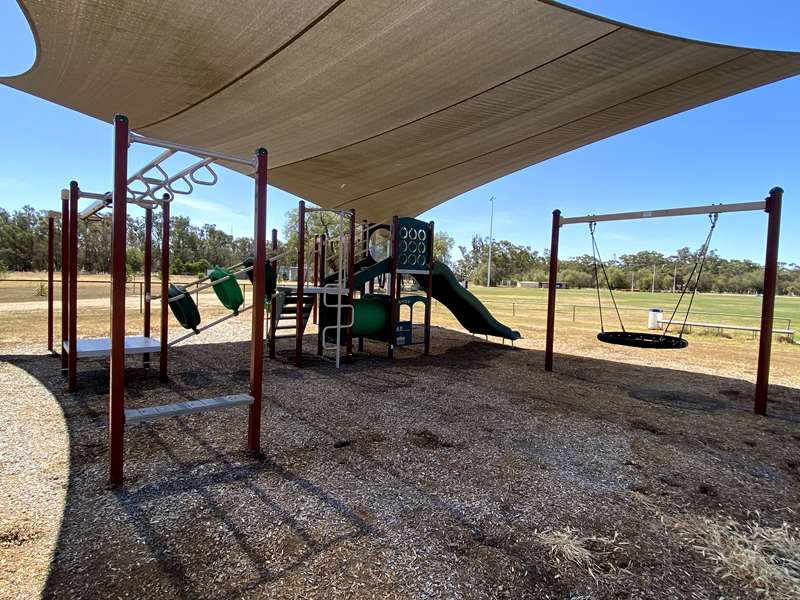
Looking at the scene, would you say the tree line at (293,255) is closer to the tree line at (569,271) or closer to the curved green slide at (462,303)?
the tree line at (569,271)

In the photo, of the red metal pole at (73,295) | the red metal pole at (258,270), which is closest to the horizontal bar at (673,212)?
the red metal pole at (258,270)

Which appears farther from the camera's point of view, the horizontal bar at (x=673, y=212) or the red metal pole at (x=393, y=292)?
the red metal pole at (x=393, y=292)

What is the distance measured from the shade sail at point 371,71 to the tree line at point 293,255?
22.2 meters

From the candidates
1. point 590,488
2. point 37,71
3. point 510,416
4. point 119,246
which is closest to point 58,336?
point 37,71

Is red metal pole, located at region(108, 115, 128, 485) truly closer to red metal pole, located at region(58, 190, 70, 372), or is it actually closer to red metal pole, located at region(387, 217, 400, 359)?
red metal pole, located at region(58, 190, 70, 372)

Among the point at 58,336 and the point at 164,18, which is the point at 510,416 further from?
the point at 58,336

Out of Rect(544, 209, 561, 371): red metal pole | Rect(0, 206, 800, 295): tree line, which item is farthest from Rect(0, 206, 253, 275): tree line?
Rect(544, 209, 561, 371): red metal pole

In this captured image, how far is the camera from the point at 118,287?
249 cm

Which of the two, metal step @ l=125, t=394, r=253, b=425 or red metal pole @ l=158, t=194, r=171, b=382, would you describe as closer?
metal step @ l=125, t=394, r=253, b=425

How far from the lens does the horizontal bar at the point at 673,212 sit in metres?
4.74

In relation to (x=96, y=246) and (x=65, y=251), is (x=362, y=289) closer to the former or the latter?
(x=65, y=251)

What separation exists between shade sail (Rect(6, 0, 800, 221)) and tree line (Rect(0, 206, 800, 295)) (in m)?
22.2

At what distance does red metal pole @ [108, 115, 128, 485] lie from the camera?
8.14 feet

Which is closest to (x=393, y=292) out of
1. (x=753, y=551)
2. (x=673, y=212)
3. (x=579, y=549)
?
(x=673, y=212)
